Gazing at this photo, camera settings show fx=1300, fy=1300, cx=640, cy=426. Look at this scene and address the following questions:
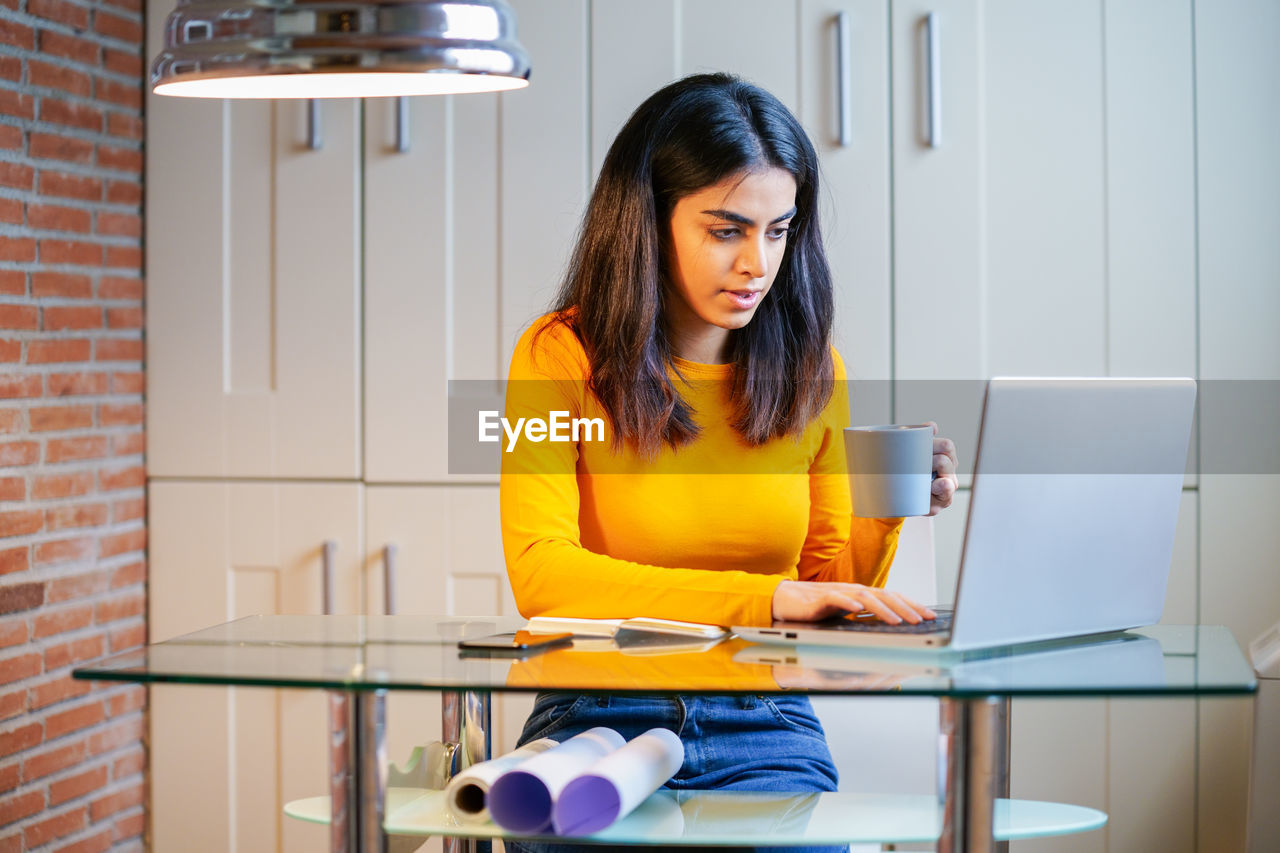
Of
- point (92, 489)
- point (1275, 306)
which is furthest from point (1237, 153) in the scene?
point (92, 489)

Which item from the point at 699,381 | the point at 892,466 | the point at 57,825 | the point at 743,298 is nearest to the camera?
the point at 892,466

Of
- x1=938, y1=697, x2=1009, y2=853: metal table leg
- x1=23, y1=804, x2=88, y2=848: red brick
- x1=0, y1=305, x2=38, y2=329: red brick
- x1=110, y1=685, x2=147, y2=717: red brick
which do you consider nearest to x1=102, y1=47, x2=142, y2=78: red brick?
x1=0, y1=305, x2=38, y2=329: red brick

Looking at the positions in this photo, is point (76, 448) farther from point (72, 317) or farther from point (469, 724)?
point (469, 724)

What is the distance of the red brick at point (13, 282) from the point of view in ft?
7.54

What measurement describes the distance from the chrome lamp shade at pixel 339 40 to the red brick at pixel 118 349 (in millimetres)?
1463

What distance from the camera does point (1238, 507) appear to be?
2.37 m

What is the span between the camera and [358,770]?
1.12 m

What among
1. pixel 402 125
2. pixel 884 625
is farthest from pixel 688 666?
pixel 402 125

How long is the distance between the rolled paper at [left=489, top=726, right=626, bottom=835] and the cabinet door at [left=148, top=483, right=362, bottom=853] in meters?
1.53

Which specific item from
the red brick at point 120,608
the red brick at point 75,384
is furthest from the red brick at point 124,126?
the red brick at point 120,608

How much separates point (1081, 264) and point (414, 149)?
1296 millimetres

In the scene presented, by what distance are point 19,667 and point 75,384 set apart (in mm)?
531

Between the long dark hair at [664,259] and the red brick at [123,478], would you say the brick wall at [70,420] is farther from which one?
the long dark hair at [664,259]

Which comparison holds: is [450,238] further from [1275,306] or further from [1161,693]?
[1161,693]
